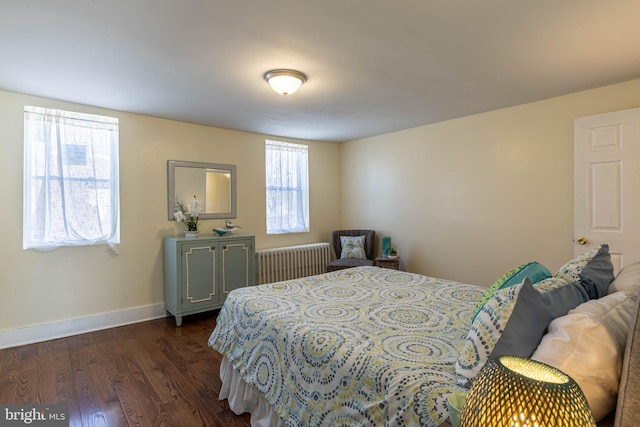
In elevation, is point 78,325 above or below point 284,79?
below

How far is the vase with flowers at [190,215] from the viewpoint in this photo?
385 cm

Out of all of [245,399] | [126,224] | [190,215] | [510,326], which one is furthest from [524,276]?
[126,224]

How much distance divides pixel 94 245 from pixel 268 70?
8.67ft

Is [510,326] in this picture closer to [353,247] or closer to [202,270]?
[202,270]

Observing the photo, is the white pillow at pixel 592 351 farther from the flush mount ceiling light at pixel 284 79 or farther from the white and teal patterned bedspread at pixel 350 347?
the flush mount ceiling light at pixel 284 79

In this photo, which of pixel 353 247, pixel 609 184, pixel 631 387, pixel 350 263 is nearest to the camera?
pixel 631 387

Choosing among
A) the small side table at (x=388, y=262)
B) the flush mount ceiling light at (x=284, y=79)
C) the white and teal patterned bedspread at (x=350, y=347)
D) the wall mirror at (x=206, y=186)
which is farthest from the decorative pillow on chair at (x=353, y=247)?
the flush mount ceiling light at (x=284, y=79)

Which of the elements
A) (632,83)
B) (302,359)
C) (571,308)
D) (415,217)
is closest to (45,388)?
(302,359)

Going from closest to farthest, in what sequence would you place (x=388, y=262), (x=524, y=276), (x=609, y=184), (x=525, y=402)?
1. (x=525, y=402)
2. (x=524, y=276)
3. (x=609, y=184)
4. (x=388, y=262)

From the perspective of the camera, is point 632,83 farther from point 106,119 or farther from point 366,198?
point 106,119

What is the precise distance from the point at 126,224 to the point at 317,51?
2.85 meters

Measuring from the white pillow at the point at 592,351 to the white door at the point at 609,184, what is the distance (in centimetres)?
234

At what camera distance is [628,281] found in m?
1.35

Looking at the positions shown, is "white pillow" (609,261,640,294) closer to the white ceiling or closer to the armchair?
the white ceiling
